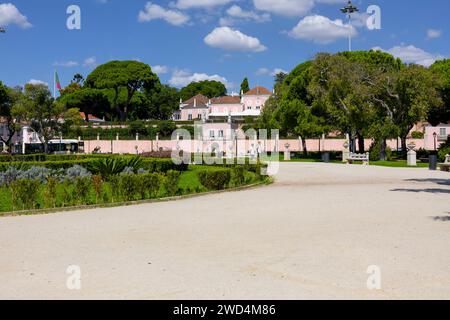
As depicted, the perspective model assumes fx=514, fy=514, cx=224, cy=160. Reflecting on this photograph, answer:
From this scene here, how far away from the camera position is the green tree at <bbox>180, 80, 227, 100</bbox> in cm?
11956

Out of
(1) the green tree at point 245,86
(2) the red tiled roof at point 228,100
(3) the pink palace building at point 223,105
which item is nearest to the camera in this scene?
(3) the pink palace building at point 223,105

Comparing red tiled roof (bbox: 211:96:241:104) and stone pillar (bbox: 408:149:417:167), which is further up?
red tiled roof (bbox: 211:96:241:104)

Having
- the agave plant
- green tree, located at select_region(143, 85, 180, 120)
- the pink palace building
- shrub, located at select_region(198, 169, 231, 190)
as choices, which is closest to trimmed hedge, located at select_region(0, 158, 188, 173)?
the agave plant

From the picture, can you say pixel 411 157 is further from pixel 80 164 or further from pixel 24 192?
pixel 24 192

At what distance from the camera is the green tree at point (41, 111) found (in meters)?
51.3

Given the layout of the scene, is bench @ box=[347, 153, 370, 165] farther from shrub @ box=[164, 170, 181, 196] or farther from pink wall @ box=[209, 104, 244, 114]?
pink wall @ box=[209, 104, 244, 114]

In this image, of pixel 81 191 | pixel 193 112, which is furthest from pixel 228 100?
pixel 81 191

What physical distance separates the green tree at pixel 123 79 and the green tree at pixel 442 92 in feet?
166

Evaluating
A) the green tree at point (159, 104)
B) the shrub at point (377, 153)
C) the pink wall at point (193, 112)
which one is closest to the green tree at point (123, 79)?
the green tree at point (159, 104)

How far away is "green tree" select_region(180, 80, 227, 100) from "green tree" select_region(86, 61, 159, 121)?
91.6 feet

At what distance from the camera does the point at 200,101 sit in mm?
102438

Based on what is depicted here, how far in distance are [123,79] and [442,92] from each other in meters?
54.8

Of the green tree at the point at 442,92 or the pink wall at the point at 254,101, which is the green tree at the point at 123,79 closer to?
the pink wall at the point at 254,101

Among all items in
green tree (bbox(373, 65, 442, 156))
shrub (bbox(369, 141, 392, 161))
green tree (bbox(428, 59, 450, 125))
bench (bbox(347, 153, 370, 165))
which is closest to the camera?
bench (bbox(347, 153, 370, 165))
